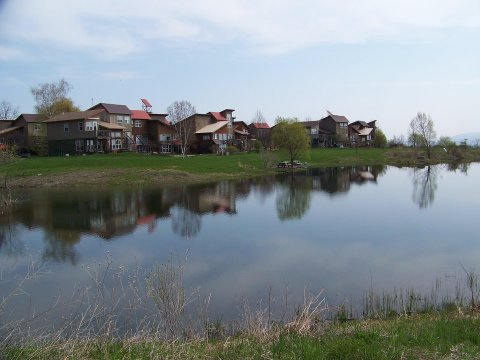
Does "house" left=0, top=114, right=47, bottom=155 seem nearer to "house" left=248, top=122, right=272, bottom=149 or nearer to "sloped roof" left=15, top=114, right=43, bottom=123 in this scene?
"sloped roof" left=15, top=114, right=43, bottom=123

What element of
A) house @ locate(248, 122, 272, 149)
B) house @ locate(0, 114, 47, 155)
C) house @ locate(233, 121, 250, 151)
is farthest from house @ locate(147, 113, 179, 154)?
house @ locate(248, 122, 272, 149)

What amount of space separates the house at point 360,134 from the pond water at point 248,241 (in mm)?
69270

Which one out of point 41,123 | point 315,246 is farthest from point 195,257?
point 41,123

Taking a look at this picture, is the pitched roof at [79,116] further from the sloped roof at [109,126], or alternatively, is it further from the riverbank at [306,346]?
the riverbank at [306,346]

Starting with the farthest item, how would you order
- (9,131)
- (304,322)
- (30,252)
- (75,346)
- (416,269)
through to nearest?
(9,131)
(30,252)
(416,269)
(304,322)
(75,346)

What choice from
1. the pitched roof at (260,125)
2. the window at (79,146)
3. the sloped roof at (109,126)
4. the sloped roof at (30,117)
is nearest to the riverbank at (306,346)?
the sloped roof at (109,126)

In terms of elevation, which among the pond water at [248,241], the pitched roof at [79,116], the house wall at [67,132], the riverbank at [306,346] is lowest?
the pond water at [248,241]

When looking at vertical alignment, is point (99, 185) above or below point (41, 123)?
below

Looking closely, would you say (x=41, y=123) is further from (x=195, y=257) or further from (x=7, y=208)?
(x=195, y=257)

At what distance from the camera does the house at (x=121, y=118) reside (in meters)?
68.4

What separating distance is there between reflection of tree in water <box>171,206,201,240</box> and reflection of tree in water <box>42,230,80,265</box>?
4.76 metres

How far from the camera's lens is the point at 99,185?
42500 millimetres

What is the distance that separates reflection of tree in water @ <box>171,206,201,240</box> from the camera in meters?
20.8

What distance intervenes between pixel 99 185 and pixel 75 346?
3698cm
